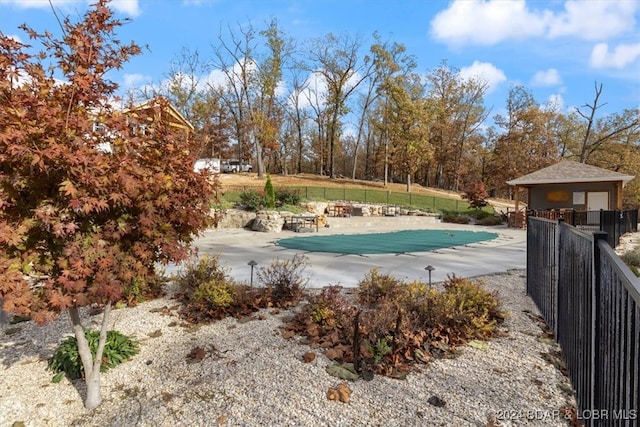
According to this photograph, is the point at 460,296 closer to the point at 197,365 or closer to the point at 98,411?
the point at 197,365

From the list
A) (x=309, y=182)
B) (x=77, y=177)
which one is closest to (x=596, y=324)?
(x=77, y=177)

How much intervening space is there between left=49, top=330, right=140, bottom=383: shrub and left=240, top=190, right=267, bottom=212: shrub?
1222cm

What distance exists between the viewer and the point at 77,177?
2156mm

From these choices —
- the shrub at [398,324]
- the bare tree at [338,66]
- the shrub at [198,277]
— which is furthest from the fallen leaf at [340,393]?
the bare tree at [338,66]

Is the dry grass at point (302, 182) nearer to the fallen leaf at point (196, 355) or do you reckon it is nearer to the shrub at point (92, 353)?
the shrub at point (92, 353)

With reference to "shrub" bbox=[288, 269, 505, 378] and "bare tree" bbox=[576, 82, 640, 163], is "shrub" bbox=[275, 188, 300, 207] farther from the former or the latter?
"bare tree" bbox=[576, 82, 640, 163]

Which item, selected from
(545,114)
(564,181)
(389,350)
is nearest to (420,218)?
(564,181)

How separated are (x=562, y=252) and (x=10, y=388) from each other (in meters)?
4.84

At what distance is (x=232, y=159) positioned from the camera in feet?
150

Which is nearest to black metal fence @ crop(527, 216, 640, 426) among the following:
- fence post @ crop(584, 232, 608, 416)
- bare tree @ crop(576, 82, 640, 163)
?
fence post @ crop(584, 232, 608, 416)

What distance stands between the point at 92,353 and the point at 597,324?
12.3ft

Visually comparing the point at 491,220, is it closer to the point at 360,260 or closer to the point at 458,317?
the point at 360,260

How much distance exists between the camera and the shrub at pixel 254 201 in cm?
1575

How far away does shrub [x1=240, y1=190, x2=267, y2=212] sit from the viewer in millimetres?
15750
